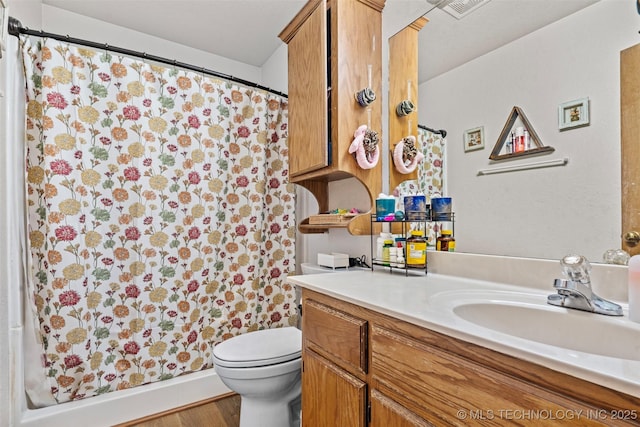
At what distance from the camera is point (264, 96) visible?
210cm

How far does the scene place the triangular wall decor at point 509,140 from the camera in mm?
1013

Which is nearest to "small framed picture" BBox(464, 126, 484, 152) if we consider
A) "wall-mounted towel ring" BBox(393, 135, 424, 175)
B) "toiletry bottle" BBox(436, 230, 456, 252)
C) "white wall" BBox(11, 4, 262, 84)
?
"wall-mounted towel ring" BBox(393, 135, 424, 175)

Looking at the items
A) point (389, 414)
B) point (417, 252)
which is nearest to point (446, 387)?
point (389, 414)

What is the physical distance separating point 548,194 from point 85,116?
2.06 meters

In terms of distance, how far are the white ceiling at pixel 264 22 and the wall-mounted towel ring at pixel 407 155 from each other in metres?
0.27

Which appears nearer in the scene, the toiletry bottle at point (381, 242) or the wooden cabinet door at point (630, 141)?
the wooden cabinet door at point (630, 141)

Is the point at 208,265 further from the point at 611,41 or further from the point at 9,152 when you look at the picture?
the point at 611,41

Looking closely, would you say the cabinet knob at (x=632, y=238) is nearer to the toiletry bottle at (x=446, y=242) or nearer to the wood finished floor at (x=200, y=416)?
the toiletry bottle at (x=446, y=242)

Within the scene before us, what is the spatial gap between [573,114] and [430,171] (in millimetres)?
527

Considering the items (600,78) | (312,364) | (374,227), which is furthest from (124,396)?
(600,78)

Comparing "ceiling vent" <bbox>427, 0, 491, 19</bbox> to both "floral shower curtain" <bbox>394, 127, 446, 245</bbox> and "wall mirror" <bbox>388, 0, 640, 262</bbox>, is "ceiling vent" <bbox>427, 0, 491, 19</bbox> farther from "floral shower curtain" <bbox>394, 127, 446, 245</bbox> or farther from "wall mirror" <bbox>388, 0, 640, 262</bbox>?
"floral shower curtain" <bbox>394, 127, 446, 245</bbox>

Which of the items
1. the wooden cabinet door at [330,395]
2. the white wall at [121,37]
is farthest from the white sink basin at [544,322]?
the white wall at [121,37]

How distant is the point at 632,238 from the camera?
843 mm

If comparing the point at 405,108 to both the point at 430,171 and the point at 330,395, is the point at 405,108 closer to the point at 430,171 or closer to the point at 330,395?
the point at 430,171
